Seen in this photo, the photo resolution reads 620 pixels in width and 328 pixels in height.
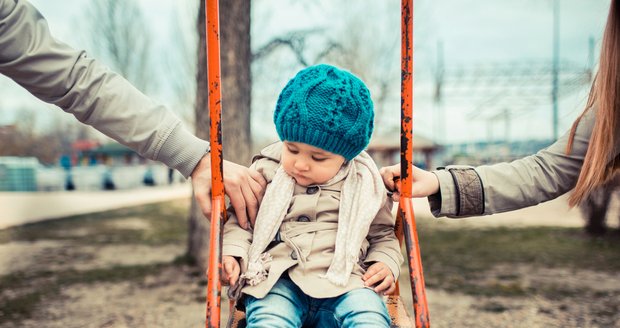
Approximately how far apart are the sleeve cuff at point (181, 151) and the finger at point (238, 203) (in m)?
0.17

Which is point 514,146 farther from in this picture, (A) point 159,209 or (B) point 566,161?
(B) point 566,161

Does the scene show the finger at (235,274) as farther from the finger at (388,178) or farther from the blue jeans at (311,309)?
the finger at (388,178)

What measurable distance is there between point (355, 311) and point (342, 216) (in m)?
0.31

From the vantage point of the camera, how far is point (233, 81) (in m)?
5.25

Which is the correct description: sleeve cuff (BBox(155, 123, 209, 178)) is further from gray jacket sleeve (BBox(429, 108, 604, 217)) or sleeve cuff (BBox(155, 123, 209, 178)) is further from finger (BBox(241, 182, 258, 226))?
gray jacket sleeve (BBox(429, 108, 604, 217))

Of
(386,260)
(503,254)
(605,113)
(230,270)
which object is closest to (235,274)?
(230,270)

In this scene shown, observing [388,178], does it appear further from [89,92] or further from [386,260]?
[89,92]

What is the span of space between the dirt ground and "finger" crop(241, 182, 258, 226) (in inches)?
109

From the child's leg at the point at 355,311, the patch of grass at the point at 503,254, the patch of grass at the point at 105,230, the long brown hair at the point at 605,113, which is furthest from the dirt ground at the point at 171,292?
the child's leg at the point at 355,311

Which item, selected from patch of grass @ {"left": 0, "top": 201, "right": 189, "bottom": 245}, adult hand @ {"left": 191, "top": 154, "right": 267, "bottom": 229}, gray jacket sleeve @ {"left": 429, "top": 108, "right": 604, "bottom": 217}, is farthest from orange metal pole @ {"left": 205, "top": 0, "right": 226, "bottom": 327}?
Result: patch of grass @ {"left": 0, "top": 201, "right": 189, "bottom": 245}

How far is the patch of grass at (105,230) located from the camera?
8000mm

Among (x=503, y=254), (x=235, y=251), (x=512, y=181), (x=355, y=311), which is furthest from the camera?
(x=503, y=254)

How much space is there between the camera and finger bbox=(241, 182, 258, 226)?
179cm

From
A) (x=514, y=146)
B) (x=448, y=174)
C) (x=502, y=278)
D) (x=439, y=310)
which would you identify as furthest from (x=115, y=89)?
(x=514, y=146)
